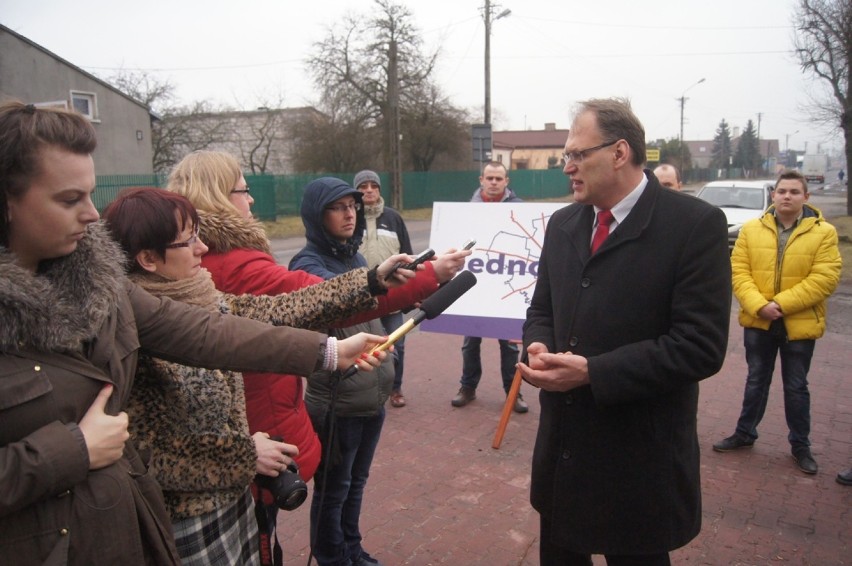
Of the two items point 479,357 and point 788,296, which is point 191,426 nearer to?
point 479,357

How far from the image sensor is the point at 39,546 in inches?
53.1

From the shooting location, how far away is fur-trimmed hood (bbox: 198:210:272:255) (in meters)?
2.26

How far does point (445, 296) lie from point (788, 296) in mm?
3228

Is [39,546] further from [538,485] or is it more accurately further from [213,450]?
[538,485]

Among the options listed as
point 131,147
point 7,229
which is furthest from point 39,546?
point 131,147

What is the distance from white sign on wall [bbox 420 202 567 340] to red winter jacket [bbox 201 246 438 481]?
2711 millimetres

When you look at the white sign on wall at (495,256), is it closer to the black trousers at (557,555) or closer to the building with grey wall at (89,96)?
the black trousers at (557,555)

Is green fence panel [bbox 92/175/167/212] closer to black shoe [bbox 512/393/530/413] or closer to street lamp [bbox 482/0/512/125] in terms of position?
street lamp [bbox 482/0/512/125]

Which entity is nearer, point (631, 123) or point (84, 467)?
point (84, 467)

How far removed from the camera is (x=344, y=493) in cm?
294

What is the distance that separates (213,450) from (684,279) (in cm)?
161

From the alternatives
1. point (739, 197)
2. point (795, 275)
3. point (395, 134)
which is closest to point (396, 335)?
point (795, 275)

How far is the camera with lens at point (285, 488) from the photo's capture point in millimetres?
1970

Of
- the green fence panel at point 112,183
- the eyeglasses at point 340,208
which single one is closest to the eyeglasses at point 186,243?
the eyeglasses at point 340,208
